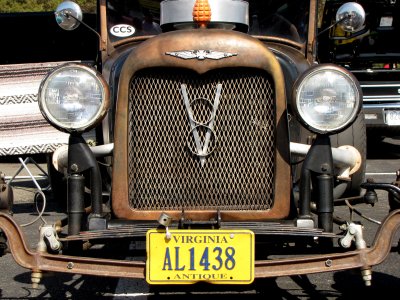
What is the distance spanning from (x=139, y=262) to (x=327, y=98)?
1.21m

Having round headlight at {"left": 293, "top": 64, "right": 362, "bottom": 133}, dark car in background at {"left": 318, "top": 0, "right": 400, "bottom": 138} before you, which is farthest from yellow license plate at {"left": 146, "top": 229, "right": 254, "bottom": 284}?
dark car in background at {"left": 318, "top": 0, "right": 400, "bottom": 138}

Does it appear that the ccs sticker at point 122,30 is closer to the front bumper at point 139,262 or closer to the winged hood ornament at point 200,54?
the winged hood ornament at point 200,54

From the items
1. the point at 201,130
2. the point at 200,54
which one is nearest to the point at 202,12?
the point at 200,54

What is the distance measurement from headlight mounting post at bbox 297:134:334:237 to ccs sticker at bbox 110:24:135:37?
211 centimetres

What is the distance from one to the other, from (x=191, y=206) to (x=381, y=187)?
0.99m

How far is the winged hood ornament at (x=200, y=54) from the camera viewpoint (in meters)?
3.82

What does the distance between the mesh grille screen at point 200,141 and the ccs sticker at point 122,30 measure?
1.66 meters

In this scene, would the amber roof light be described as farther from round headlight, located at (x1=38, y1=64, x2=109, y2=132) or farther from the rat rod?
round headlight, located at (x1=38, y1=64, x2=109, y2=132)

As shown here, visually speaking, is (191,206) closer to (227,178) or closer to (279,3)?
(227,178)

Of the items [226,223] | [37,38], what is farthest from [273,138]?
[37,38]

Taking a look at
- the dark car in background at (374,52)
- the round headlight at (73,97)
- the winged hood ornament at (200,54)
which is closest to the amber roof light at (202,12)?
the winged hood ornament at (200,54)

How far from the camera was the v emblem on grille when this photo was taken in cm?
388

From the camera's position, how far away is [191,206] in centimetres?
397

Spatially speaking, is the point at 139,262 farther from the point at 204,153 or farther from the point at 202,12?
the point at 202,12
